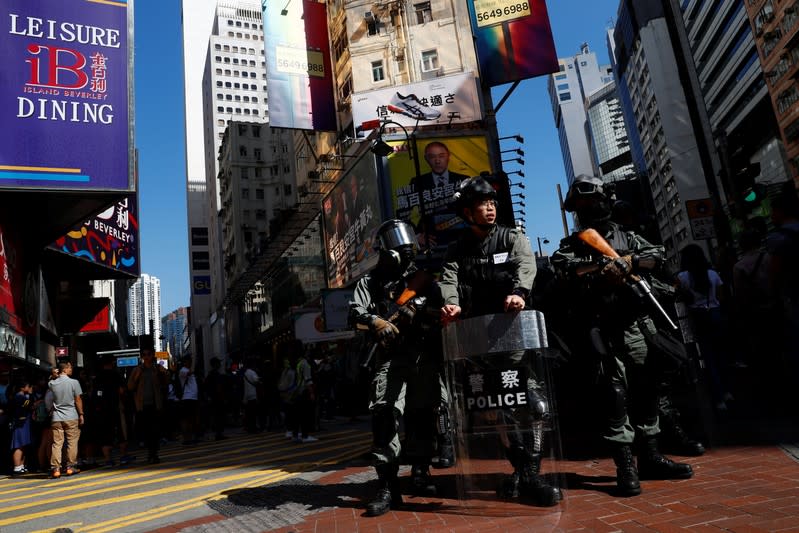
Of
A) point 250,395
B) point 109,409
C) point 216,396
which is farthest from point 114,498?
point 216,396

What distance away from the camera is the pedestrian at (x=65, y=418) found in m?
8.55

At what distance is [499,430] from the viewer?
9.77ft

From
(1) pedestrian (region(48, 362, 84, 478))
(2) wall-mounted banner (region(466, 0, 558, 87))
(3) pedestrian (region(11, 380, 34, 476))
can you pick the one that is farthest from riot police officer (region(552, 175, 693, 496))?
(2) wall-mounted banner (region(466, 0, 558, 87))

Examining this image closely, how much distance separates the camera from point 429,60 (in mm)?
29328

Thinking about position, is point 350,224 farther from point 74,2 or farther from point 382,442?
point 382,442

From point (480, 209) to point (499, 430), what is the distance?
4.90ft

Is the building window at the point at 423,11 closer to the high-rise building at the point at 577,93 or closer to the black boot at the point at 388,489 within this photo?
the black boot at the point at 388,489

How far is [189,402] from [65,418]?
4.18m

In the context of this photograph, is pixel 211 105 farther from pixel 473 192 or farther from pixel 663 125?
pixel 473 192

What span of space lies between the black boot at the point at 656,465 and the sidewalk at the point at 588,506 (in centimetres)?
8

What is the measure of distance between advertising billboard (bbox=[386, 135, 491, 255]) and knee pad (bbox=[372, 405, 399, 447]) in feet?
66.4

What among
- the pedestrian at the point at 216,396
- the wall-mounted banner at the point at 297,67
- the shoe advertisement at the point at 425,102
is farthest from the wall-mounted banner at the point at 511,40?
the pedestrian at the point at 216,396

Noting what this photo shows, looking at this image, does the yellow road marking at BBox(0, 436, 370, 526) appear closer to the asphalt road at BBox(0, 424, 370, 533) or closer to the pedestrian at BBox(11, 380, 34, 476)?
the asphalt road at BBox(0, 424, 370, 533)

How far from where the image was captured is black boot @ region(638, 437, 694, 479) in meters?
3.72
